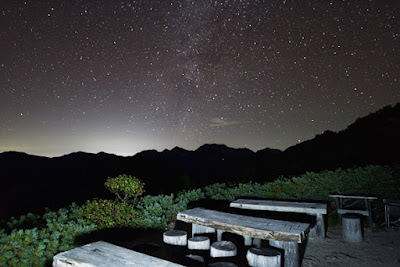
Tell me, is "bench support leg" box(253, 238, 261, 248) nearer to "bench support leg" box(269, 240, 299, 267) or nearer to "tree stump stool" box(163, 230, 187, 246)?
"bench support leg" box(269, 240, 299, 267)

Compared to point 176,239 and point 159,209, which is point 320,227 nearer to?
point 159,209

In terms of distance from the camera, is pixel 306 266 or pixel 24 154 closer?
pixel 306 266

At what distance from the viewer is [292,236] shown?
3.50 meters

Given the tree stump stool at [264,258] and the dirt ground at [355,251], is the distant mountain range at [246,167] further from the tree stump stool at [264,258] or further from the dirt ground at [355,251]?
the tree stump stool at [264,258]

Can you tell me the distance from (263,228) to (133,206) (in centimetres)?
352

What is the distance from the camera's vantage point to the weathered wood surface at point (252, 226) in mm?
3584

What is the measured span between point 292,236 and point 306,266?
194 centimetres

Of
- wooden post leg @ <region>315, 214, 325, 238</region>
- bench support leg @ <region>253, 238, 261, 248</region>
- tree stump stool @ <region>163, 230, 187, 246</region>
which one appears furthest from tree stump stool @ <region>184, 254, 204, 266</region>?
wooden post leg @ <region>315, 214, 325, 238</region>

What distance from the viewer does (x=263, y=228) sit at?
377cm

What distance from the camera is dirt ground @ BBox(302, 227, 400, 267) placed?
16.6ft

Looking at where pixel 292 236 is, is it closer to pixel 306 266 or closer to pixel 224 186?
pixel 306 266

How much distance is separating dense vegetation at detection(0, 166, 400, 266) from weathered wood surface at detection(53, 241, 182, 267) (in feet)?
3.74

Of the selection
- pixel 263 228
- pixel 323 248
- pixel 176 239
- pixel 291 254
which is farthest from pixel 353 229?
pixel 176 239

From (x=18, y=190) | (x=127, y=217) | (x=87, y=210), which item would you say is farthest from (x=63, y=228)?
(x=18, y=190)
